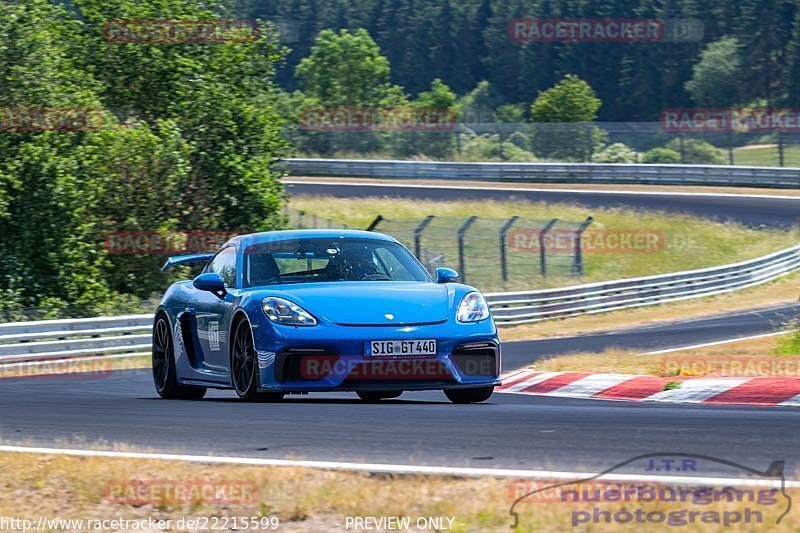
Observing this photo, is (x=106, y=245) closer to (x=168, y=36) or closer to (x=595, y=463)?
(x=168, y=36)

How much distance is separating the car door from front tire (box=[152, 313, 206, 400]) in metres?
0.71

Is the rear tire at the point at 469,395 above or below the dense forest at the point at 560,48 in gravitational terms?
below

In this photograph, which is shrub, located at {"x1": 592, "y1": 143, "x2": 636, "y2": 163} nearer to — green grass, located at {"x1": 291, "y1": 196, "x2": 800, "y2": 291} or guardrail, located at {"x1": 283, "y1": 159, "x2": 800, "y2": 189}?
guardrail, located at {"x1": 283, "y1": 159, "x2": 800, "y2": 189}

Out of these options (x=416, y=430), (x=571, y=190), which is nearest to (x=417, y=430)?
(x=416, y=430)

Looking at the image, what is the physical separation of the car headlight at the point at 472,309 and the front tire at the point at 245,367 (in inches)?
54.9

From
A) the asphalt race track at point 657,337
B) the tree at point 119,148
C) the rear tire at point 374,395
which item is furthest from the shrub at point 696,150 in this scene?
the rear tire at point 374,395

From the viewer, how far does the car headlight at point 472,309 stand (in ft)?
28.4

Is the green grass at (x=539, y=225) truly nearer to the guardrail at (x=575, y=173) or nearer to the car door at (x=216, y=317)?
the guardrail at (x=575, y=173)

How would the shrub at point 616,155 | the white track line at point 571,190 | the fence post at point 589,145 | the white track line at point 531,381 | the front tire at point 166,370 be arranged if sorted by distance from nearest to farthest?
1. the front tire at point 166,370
2. the white track line at point 531,381
3. the white track line at point 571,190
4. the shrub at point 616,155
5. the fence post at point 589,145

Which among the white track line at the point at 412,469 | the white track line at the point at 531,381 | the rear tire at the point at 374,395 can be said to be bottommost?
the white track line at the point at 531,381

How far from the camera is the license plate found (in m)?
8.22

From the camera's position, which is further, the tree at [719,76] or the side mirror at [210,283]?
the tree at [719,76]

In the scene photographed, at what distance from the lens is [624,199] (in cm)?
4394

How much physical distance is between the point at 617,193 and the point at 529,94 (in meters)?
61.8
